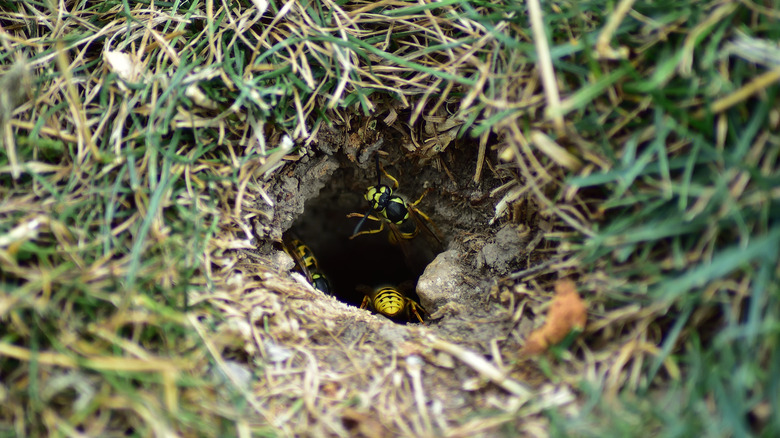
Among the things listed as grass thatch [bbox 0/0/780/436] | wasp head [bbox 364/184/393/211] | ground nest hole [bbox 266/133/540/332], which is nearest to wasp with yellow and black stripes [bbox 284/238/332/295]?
ground nest hole [bbox 266/133/540/332]

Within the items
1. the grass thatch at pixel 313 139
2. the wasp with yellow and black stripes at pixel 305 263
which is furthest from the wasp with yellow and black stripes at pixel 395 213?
the grass thatch at pixel 313 139

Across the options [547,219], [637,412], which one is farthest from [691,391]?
[547,219]

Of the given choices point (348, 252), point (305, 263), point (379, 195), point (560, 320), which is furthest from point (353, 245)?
point (560, 320)

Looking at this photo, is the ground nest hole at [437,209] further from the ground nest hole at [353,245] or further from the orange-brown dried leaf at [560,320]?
the orange-brown dried leaf at [560,320]

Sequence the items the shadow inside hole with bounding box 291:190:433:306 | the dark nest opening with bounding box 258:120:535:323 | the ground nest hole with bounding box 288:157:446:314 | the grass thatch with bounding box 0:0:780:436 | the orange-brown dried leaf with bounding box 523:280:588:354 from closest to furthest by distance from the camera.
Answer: the grass thatch with bounding box 0:0:780:436
the orange-brown dried leaf with bounding box 523:280:588:354
the dark nest opening with bounding box 258:120:535:323
the ground nest hole with bounding box 288:157:446:314
the shadow inside hole with bounding box 291:190:433:306

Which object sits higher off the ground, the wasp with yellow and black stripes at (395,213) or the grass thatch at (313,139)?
the grass thatch at (313,139)

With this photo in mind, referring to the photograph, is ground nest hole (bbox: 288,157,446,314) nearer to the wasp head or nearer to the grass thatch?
the wasp head
